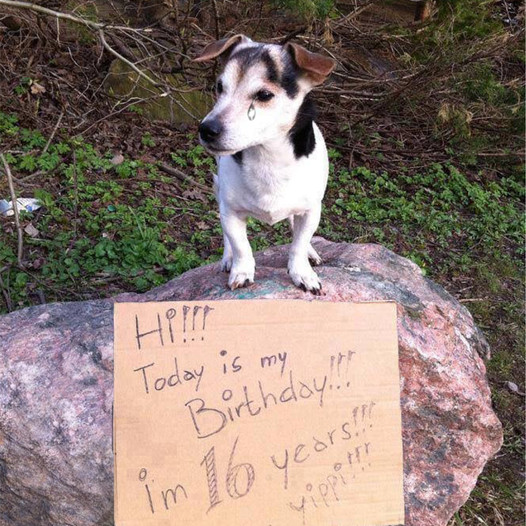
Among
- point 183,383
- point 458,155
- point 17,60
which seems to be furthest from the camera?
point 458,155

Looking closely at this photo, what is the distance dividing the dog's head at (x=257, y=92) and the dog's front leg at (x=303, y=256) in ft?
1.48

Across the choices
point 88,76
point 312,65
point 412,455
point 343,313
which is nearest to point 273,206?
point 312,65

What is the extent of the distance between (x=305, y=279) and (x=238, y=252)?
0.31 metres

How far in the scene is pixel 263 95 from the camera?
1911 mm

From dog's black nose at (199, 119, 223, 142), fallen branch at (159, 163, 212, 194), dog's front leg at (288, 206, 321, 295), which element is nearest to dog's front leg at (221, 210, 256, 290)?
dog's front leg at (288, 206, 321, 295)

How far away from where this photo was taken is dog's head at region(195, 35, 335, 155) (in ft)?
6.04

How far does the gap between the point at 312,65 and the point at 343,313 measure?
2.91 feet

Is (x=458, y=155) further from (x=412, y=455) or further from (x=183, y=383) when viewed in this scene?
(x=183, y=383)

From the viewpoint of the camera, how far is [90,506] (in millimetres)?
1875

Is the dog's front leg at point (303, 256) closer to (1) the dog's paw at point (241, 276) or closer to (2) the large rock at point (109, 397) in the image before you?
(2) the large rock at point (109, 397)

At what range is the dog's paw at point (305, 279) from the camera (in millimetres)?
2158

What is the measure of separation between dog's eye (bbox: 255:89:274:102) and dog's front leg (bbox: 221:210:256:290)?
547mm

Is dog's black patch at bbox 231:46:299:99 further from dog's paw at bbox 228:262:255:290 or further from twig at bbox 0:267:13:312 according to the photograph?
twig at bbox 0:267:13:312

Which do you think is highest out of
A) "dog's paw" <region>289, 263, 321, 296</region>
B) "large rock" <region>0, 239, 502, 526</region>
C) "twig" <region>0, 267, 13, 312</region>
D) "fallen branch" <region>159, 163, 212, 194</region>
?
"fallen branch" <region>159, 163, 212, 194</region>
